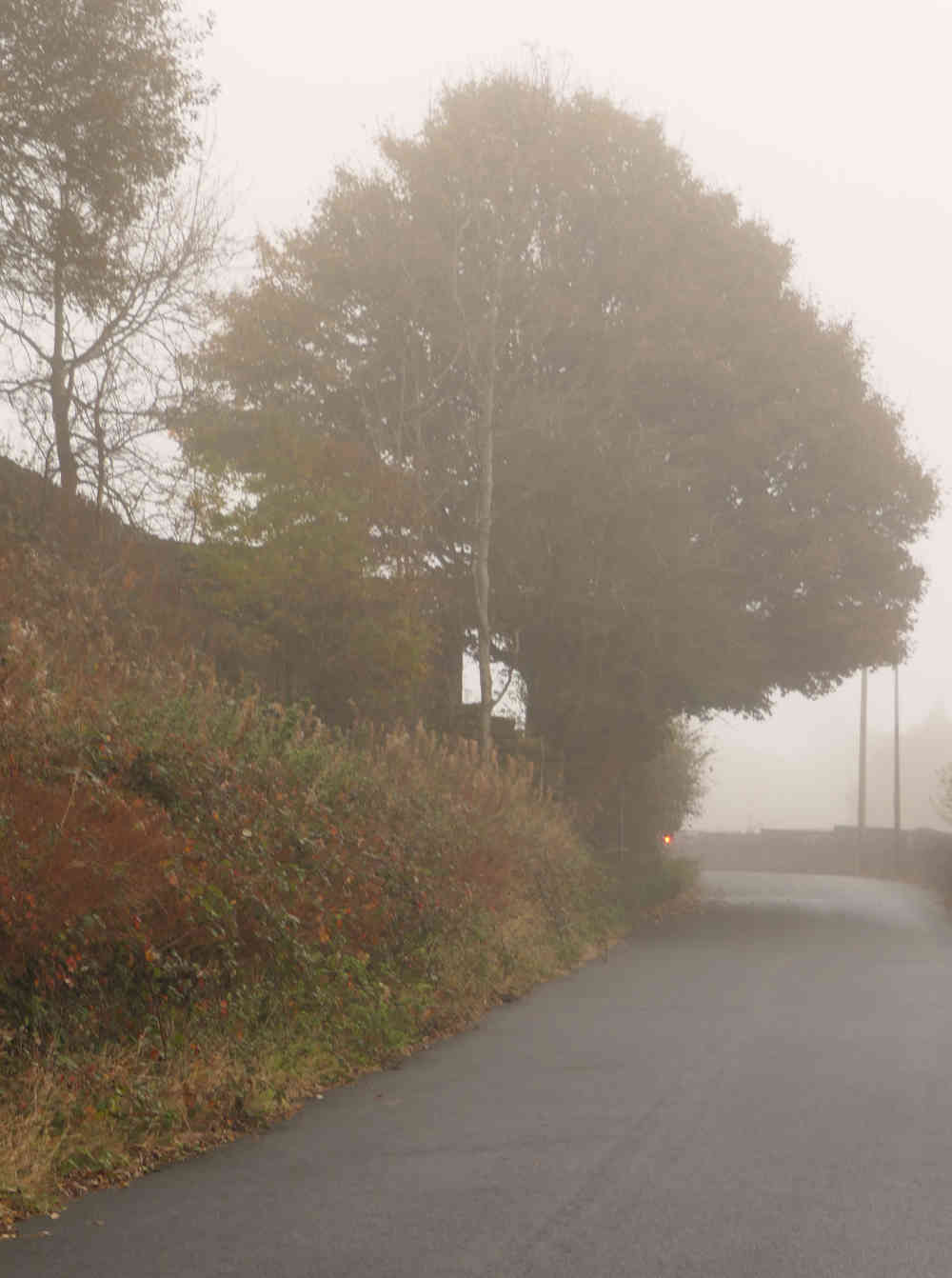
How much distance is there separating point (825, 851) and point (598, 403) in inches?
1954

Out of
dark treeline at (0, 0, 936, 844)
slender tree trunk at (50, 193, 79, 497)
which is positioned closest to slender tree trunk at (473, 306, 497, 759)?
dark treeline at (0, 0, 936, 844)

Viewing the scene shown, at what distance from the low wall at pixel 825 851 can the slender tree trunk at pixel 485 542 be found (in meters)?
21.4

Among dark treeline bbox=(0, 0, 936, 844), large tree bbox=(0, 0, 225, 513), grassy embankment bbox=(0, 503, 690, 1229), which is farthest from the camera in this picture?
dark treeline bbox=(0, 0, 936, 844)

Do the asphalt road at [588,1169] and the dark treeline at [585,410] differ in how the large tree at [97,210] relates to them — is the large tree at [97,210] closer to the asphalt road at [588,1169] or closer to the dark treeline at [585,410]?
the dark treeline at [585,410]

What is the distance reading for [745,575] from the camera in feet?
99.8

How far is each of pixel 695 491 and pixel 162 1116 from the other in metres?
23.8

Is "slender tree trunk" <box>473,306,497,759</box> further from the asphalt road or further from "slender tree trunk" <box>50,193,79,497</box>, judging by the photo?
the asphalt road

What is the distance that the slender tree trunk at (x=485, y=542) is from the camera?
2681 centimetres

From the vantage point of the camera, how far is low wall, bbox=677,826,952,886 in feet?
174

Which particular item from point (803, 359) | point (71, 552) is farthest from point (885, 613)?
point (71, 552)

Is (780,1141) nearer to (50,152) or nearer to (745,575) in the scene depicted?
(50,152)

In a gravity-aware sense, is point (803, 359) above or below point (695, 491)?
above

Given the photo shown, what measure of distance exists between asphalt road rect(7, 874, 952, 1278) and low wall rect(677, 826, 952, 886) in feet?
112

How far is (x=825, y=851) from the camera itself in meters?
75.1
